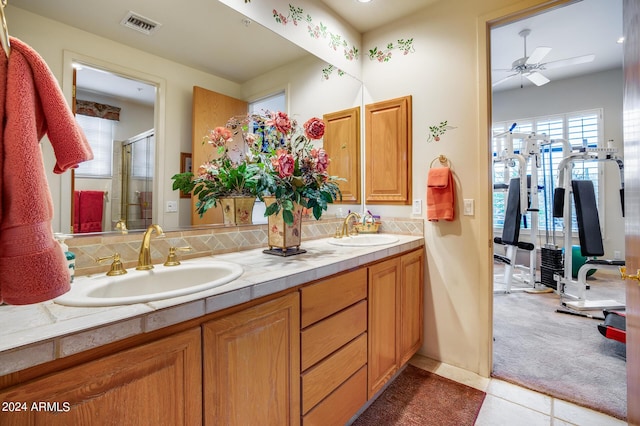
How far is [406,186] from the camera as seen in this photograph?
7.39 ft

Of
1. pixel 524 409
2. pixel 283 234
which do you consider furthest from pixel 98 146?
pixel 524 409

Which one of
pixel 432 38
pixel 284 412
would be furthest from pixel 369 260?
pixel 432 38

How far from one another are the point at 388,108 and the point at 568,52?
9.96ft

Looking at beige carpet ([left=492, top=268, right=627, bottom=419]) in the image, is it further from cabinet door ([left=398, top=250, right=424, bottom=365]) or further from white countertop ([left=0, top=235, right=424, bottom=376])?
white countertop ([left=0, top=235, right=424, bottom=376])

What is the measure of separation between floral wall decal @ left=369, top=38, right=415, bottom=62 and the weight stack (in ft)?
10.7

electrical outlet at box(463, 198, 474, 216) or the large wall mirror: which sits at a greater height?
the large wall mirror

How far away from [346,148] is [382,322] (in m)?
1.39

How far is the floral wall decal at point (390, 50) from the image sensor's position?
2244mm

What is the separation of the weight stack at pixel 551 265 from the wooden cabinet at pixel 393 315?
2725mm

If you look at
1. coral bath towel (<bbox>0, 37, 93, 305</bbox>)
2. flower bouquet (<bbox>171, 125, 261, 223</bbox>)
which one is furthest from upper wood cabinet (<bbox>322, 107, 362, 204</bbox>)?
coral bath towel (<bbox>0, 37, 93, 305</bbox>)

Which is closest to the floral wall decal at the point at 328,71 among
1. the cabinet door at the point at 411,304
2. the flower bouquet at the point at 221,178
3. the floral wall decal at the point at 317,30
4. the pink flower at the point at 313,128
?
the floral wall decal at the point at 317,30

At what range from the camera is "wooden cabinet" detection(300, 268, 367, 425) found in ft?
3.90

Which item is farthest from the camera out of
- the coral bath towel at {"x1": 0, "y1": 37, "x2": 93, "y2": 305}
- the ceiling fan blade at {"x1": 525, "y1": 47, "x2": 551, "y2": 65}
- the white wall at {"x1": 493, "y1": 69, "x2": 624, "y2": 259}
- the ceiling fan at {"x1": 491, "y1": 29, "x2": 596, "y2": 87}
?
the white wall at {"x1": 493, "y1": 69, "x2": 624, "y2": 259}

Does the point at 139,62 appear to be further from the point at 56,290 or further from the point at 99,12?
the point at 56,290
